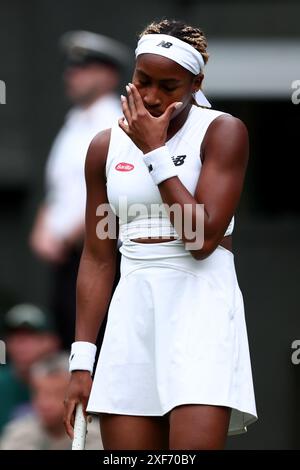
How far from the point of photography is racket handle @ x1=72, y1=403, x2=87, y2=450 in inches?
191

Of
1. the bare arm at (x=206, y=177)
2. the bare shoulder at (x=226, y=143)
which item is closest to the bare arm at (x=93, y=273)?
the bare arm at (x=206, y=177)

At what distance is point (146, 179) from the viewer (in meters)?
4.78

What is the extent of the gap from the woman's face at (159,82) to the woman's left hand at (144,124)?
1.9 inches

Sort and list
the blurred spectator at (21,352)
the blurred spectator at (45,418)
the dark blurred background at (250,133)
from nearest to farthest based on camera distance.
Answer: the blurred spectator at (45,418), the blurred spectator at (21,352), the dark blurred background at (250,133)

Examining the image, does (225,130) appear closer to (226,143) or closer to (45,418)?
(226,143)

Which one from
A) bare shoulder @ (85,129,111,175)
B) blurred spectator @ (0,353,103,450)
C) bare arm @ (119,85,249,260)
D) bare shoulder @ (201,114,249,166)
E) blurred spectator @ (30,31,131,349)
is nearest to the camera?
bare arm @ (119,85,249,260)

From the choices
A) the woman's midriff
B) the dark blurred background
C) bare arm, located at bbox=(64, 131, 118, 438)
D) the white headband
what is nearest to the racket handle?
bare arm, located at bbox=(64, 131, 118, 438)

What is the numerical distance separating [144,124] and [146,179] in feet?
0.63

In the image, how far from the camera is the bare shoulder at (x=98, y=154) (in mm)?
4965

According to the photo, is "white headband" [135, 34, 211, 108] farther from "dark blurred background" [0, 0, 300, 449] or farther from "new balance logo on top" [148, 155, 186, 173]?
"dark blurred background" [0, 0, 300, 449]

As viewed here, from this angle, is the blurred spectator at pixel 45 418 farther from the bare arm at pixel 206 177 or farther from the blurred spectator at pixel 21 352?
the bare arm at pixel 206 177

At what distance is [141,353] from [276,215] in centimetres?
537

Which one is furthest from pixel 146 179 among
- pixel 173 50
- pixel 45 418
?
pixel 45 418

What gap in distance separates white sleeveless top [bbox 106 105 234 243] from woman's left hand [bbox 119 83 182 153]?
0.37 feet
